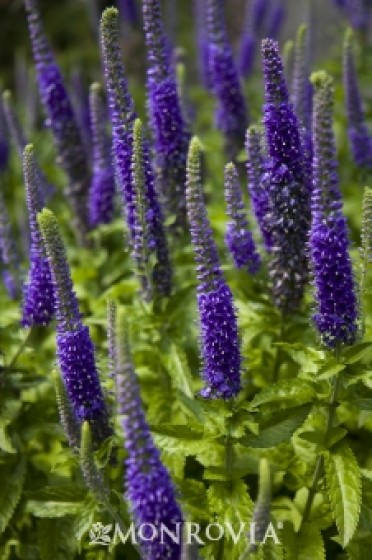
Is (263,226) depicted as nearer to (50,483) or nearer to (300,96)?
(300,96)

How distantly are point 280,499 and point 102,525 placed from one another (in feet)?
3.06

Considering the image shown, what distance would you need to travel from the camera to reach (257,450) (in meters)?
3.45

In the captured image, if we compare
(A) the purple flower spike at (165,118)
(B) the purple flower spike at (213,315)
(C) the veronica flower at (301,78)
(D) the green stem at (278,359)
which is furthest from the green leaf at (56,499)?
(C) the veronica flower at (301,78)

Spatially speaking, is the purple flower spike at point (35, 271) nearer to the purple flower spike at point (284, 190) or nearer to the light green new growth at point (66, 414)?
the light green new growth at point (66, 414)

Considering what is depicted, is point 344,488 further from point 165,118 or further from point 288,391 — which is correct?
point 165,118

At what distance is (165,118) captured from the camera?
395cm

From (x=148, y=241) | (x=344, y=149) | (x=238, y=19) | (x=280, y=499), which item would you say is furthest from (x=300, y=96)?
(x=238, y=19)

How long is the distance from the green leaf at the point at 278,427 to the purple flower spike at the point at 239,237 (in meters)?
0.96

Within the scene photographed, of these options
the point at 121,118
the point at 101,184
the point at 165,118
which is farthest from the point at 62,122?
the point at 121,118

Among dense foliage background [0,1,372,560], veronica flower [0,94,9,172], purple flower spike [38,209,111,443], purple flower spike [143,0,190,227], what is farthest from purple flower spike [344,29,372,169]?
veronica flower [0,94,9,172]

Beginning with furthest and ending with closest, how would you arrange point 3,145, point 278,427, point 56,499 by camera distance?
point 3,145 → point 56,499 → point 278,427

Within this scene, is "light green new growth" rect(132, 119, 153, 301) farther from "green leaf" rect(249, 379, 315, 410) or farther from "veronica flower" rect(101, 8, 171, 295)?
"green leaf" rect(249, 379, 315, 410)

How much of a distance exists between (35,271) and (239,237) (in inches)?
38.7

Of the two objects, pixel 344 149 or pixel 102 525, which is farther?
pixel 344 149
